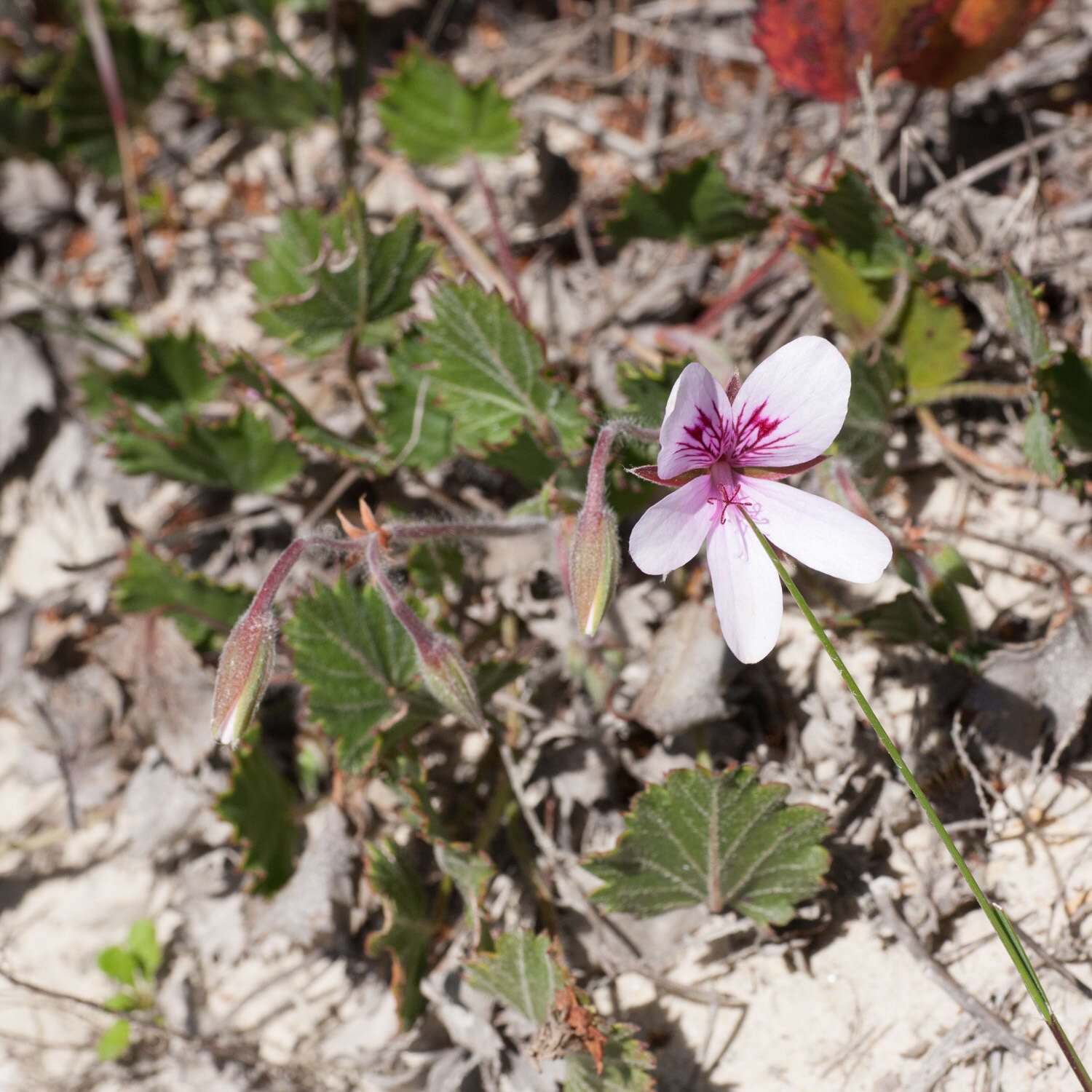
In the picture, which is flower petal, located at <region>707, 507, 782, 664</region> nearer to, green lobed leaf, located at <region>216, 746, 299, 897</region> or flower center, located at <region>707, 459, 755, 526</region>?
flower center, located at <region>707, 459, 755, 526</region>

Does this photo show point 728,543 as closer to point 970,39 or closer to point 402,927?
point 402,927

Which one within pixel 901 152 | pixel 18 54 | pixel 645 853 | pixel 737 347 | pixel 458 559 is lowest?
pixel 645 853

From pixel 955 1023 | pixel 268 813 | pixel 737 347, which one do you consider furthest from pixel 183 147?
pixel 955 1023

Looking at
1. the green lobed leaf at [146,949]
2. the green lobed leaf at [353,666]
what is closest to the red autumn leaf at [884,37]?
the green lobed leaf at [353,666]

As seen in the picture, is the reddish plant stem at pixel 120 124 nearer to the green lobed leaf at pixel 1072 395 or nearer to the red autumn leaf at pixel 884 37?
the red autumn leaf at pixel 884 37

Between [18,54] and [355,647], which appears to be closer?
[355,647]

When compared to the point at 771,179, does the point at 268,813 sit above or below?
below

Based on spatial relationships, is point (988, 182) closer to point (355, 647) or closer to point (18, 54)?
point (355, 647)

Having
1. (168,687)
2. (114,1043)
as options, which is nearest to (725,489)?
(168,687)
